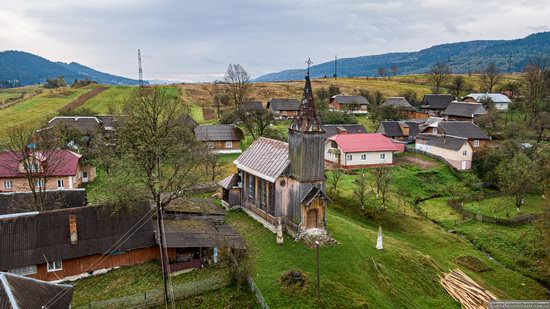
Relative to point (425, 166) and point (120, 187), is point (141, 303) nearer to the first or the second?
point (120, 187)

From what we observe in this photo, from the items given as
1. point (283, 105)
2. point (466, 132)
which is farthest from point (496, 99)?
point (283, 105)

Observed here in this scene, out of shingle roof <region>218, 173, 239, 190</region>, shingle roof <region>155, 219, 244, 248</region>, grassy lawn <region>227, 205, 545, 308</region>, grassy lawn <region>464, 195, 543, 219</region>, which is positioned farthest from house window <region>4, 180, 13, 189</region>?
grassy lawn <region>464, 195, 543, 219</region>

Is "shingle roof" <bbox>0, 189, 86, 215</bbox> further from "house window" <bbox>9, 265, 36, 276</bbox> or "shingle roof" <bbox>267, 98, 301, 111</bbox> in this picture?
"shingle roof" <bbox>267, 98, 301, 111</bbox>

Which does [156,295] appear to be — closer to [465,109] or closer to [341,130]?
[341,130]

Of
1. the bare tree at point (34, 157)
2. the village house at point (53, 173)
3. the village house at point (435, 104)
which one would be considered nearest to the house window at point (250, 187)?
the bare tree at point (34, 157)

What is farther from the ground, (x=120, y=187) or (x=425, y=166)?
(x=120, y=187)

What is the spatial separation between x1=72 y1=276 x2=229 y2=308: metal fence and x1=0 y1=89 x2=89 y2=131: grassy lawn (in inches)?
2379

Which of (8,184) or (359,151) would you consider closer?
(8,184)

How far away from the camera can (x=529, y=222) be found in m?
39.8

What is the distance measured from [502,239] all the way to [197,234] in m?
28.2

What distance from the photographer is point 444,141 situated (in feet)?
199

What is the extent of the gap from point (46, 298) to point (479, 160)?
5693 cm

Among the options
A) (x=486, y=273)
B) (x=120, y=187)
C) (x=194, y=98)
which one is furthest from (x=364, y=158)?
(x=194, y=98)

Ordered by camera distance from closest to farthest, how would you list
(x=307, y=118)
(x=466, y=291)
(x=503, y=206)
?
1. (x=466, y=291)
2. (x=307, y=118)
3. (x=503, y=206)
